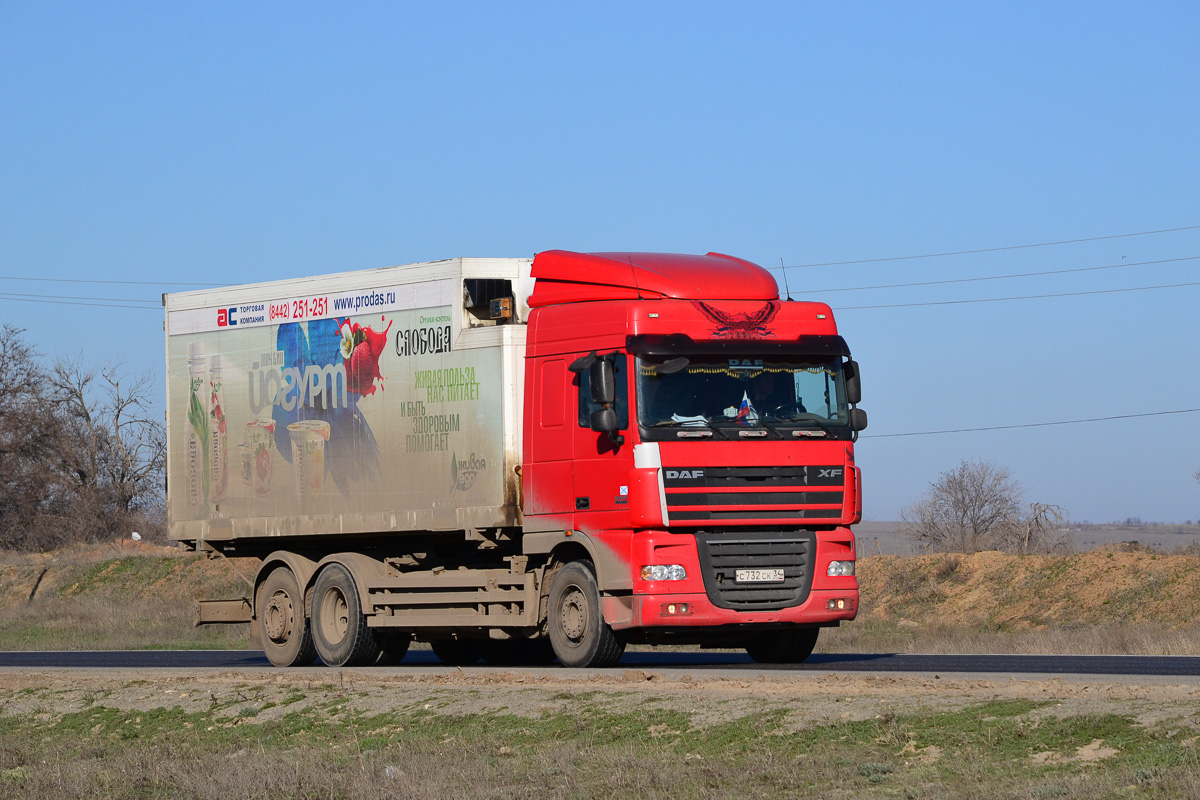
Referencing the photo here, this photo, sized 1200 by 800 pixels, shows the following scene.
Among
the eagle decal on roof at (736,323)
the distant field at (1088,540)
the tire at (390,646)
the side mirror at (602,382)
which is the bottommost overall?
the distant field at (1088,540)

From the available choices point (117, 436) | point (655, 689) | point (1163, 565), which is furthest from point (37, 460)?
point (655, 689)

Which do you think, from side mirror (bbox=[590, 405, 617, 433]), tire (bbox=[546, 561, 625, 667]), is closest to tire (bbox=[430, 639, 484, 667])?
tire (bbox=[546, 561, 625, 667])

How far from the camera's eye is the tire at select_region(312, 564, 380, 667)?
1917 cm

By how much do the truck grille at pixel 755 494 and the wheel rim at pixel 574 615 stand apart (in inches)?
65.4

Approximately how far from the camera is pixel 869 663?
17203mm

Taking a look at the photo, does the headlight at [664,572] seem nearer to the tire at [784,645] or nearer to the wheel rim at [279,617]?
the tire at [784,645]

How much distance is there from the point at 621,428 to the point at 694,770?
568 centimetres

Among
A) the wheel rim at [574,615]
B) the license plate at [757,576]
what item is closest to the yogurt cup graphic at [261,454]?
the wheel rim at [574,615]

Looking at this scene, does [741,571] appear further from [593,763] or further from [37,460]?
[37,460]

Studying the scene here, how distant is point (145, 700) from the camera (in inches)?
648

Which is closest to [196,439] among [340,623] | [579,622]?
[340,623]

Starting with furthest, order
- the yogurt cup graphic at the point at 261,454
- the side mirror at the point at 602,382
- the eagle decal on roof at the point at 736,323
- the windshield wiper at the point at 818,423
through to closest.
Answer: the yogurt cup graphic at the point at 261,454 < the eagle decal on roof at the point at 736,323 < the windshield wiper at the point at 818,423 < the side mirror at the point at 602,382

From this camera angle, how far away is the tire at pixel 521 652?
66.6ft

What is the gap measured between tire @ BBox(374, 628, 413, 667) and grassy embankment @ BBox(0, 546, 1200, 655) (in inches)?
268
